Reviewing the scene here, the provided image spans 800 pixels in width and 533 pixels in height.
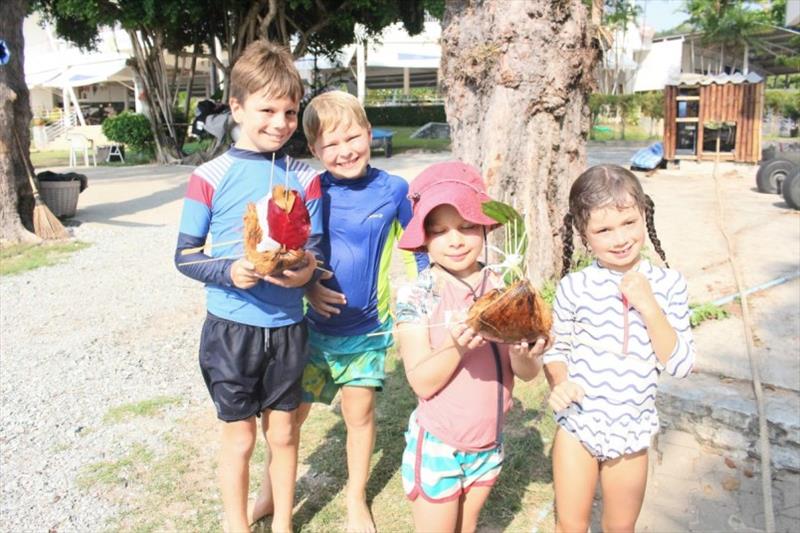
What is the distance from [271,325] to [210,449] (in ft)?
4.92

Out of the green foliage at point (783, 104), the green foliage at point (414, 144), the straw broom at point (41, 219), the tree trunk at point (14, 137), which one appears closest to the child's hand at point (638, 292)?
the tree trunk at point (14, 137)

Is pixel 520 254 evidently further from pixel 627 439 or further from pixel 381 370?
pixel 381 370

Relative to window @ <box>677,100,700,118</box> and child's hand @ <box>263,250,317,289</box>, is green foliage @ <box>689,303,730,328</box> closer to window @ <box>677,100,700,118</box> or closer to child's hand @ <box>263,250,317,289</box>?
child's hand @ <box>263,250,317,289</box>

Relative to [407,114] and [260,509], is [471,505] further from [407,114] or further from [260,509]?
[407,114]

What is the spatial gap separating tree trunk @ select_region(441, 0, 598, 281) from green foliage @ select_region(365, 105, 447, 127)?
29.0m

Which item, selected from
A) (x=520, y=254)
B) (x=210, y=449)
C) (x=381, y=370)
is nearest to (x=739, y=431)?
(x=381, y=370)

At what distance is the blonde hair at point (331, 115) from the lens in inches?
98.9

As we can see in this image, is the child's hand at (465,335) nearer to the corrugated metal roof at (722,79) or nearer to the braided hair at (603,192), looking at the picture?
the braided hair at (603,192)

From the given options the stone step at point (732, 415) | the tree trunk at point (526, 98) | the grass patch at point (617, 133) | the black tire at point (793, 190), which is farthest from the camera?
the grass patch at point (617, 133)

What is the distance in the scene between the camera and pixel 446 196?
199cm

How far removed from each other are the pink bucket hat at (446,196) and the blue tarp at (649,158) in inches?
536

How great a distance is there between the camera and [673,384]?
375 cm

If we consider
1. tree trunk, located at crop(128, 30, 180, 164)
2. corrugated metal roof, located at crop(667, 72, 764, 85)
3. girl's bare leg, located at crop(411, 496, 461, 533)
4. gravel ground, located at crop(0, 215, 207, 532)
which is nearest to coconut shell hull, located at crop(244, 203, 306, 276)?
girl's bare leg, located at crop(411, 496, 461, 533)

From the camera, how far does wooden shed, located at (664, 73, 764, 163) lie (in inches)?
560
